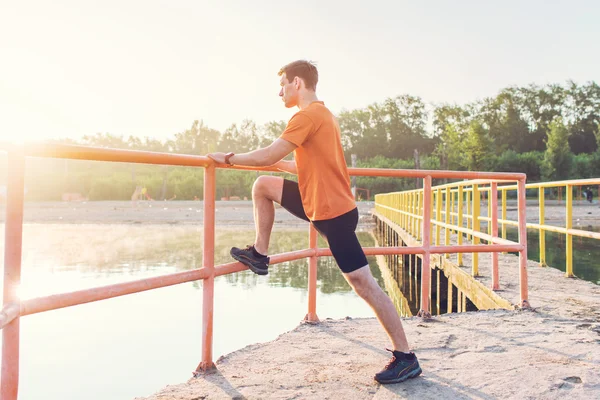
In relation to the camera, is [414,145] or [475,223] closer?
[475,223]

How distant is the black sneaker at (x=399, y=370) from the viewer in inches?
105

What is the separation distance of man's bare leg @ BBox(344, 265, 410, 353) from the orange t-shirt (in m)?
0.33

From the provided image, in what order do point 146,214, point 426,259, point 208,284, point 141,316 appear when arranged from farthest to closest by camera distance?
point 146,214 < point 141,316 < point 426,259 < point 208,284

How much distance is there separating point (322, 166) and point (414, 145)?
6970 centimetres

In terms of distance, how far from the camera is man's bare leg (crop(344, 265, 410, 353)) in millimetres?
2668

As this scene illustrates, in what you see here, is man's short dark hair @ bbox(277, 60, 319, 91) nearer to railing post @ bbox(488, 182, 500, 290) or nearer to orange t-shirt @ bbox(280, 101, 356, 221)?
orange t-shirt @ bbox(280, 101, 356, 221)

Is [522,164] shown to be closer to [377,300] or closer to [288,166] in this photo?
[288,166]

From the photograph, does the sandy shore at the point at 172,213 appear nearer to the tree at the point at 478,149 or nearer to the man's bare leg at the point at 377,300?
the tree at the point at 478,149

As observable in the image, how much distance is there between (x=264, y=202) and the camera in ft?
9.81

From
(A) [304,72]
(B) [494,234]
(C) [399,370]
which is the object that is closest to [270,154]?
(A) [304,72]

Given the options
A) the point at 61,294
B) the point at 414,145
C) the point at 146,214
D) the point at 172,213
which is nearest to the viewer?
the point at 61,294

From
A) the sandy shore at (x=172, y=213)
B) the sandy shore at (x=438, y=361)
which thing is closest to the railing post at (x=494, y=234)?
the sandy shore at (x=438, y=361)

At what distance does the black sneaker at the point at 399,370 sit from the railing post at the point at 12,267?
1.61 meters

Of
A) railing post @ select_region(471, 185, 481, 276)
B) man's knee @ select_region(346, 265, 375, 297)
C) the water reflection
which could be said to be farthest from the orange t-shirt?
the water reflection
